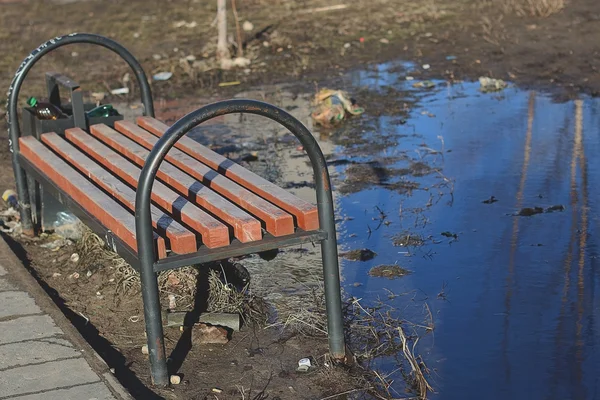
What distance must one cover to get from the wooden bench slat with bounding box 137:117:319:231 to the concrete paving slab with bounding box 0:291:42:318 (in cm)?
106

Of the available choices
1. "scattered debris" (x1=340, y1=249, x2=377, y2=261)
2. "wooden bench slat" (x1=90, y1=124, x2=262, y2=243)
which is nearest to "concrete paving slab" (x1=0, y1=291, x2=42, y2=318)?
"wooden bench slat" (x1=90, y1=124, x2=262, y2=243)

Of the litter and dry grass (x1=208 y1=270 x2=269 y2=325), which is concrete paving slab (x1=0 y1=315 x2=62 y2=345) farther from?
the litter

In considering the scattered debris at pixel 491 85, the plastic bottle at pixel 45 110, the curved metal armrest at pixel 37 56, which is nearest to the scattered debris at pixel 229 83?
→ the scattered debris at pixel 491 85

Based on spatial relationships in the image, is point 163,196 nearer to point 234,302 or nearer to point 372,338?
point 234,302

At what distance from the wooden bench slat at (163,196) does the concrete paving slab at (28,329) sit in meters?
0.73

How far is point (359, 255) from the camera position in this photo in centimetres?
516

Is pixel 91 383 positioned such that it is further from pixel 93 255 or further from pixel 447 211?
pixel 447 211

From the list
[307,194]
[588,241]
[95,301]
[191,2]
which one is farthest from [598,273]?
[191,2]

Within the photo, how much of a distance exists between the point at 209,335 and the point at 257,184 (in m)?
0.70

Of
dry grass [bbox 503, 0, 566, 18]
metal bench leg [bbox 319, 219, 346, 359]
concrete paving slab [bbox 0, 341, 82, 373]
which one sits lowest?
dry grass [bbox 503, 0, 566, 18]

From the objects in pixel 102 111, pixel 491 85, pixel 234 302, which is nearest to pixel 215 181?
pixel 234 302

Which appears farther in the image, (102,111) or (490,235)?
(102,111)

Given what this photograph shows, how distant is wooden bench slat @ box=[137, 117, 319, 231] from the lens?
3.83m

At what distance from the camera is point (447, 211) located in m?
5.73
